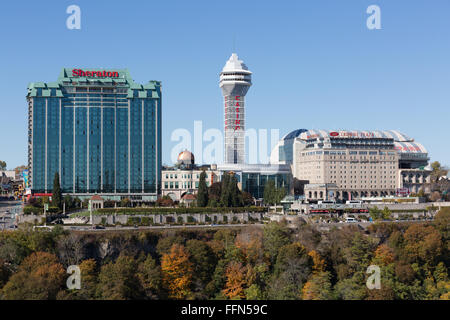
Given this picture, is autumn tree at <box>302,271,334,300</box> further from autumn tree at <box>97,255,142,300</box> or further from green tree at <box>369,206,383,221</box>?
green tree at <box>369,206,383,221</box>

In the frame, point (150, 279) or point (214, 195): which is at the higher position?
point (214, 195)

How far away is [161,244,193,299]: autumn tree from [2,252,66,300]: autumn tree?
15.4 m

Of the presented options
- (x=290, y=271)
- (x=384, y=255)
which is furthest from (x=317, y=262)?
(x=384, y=255)

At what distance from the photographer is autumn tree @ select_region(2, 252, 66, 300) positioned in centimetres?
8119

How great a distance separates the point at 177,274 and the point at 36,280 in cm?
2257

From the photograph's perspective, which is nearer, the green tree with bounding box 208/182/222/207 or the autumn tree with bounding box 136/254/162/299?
the autumn tree with bounding box 136/254/162/299

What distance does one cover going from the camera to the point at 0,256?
9525 cm

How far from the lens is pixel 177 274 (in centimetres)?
9806

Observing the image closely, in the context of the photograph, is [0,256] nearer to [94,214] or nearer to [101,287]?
[101,287]

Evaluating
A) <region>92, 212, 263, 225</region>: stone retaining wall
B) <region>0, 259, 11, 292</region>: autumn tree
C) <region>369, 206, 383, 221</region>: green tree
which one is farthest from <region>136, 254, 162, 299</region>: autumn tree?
<region>369, 206, 383, 221</region>: green tree

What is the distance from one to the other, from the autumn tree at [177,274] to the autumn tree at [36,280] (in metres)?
15.4

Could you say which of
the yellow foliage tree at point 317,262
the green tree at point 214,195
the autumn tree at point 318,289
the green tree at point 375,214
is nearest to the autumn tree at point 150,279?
the autumn tree at point 318,289

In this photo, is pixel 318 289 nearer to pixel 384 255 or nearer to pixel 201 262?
pixel 201 262
